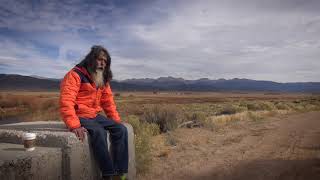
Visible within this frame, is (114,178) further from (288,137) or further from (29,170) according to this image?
(288,137)

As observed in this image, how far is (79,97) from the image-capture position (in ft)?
16.1

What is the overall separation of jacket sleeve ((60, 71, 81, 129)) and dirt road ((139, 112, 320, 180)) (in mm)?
2578

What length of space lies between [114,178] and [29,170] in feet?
3.97

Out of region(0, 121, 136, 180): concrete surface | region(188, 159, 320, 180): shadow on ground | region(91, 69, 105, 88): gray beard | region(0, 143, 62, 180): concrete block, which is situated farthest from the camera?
region(188, 159, 320, 180): shadow on ground

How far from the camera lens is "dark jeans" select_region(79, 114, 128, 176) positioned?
4.71 metres

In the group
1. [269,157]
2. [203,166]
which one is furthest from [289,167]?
[203,166]

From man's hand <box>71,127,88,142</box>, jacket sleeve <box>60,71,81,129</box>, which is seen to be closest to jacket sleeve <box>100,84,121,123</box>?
jacket sleeve <box>60,71,81,129</box>

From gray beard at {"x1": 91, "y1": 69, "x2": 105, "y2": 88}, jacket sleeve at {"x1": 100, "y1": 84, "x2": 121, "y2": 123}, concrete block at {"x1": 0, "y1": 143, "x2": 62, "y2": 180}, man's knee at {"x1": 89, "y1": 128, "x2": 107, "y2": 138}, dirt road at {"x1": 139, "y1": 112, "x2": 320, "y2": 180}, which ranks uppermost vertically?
gray beard at {"x1": 91, "y1": 69, "x2": 105, "y2": 88}

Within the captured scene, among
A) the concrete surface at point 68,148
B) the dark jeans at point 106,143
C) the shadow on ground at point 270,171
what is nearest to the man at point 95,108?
the dark jeans at point 106,143

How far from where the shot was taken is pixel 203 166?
Answer: 738cm

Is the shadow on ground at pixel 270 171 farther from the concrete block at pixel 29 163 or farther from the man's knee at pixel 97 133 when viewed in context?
the concrete block at pixel 29 163

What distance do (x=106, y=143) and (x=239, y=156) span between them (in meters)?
4.34

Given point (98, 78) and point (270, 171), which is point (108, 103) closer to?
point (98, 78)

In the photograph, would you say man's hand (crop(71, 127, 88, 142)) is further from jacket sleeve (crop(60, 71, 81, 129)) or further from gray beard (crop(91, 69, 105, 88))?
gray beard (crop(91, 69, 105, 88))
